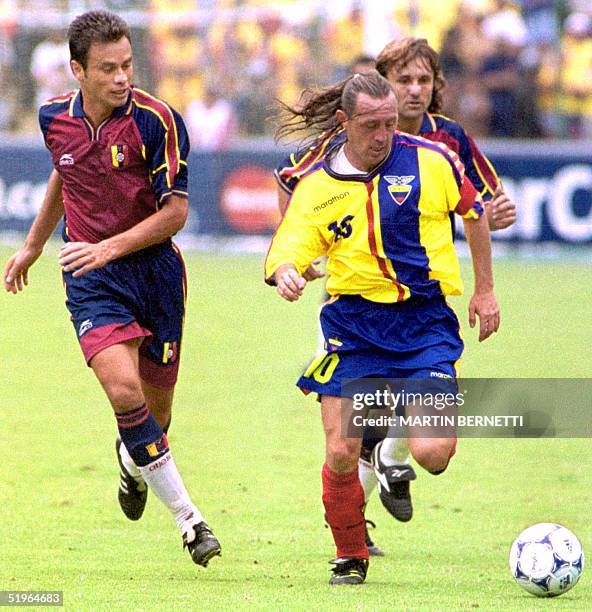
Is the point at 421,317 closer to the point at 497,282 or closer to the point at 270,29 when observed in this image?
the point at 497,282

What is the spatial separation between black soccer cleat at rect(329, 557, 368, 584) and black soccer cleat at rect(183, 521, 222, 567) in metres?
0.50

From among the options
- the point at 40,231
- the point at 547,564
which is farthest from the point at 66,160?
the point at 547,564

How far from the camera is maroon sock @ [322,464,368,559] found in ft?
19.4

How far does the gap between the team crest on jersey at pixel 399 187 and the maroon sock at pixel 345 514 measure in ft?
3.88

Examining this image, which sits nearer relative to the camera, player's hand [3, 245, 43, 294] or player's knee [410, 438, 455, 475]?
player's knee [410, 438, 455, 475]

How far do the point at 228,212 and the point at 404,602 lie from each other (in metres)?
15.5

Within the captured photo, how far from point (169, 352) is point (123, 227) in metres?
0.68

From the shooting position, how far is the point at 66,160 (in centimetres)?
642

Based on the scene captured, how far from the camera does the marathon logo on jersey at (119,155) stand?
632 centimetres

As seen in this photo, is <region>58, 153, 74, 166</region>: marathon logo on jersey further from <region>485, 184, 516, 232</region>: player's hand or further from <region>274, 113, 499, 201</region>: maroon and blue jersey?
<region>485, 184, 516, 232</region>: player's hand

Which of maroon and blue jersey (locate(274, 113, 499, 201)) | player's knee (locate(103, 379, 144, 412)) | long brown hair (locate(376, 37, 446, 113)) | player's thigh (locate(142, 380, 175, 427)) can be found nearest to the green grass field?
player's thigh (locate(142, 380, 175, 427))

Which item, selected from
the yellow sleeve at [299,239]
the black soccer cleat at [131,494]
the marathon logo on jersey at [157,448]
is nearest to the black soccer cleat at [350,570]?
the marathon logo on jersey at [157,448]

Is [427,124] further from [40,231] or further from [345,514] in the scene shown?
[345,514]

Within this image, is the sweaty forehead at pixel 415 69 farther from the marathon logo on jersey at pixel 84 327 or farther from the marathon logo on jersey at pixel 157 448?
the marathon logo on jersey at pixel 157 448
